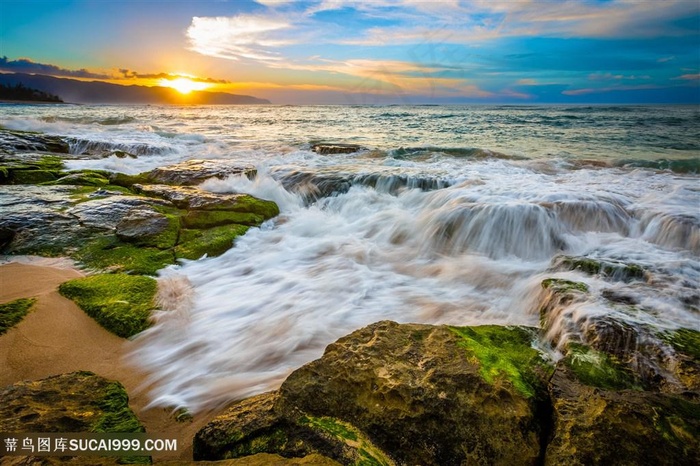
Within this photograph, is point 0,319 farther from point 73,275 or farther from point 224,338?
point 224,338

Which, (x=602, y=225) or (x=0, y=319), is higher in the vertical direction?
(x=602, y=225)

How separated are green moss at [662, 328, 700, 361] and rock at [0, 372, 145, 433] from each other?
13.1 feet

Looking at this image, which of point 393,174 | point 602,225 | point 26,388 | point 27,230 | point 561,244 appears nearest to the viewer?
point 26,388

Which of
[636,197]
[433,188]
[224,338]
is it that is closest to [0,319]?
[224,338]

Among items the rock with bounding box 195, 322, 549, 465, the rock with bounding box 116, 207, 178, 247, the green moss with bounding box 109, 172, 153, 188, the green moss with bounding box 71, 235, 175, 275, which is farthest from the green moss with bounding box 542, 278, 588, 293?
the green moss with bounding box 109, 172, 153, 188

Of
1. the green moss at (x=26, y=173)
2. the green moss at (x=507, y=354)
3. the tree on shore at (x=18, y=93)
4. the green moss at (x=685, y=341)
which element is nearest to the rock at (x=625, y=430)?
the green moss at (x=507, y=354)

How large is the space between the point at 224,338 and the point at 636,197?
881cm

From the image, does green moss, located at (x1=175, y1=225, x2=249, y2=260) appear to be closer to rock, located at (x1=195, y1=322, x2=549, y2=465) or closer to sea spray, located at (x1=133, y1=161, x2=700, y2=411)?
sea spray, located at (x1=133, y1=161, x2=700, y2=411)

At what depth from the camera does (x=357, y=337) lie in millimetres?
2914

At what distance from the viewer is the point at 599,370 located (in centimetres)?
284

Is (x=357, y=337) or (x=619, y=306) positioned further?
(x=619, y=306)

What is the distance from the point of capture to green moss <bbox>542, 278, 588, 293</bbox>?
402cm

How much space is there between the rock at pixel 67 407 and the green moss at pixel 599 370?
307 centimetres

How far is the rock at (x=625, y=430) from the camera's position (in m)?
1.98
